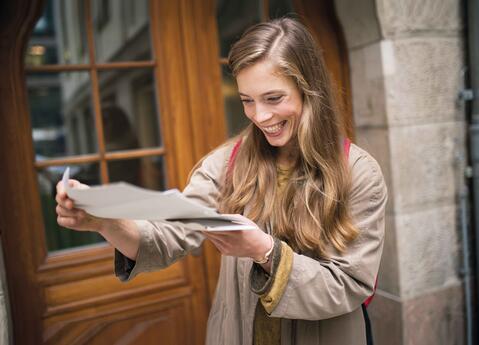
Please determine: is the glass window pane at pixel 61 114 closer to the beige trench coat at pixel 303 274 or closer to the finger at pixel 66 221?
the beige trench coat at pixel 303 274

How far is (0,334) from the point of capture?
5.58 feet

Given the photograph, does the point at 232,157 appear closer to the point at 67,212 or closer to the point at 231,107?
the point at 67,212

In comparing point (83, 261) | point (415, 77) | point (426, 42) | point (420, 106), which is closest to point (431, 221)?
point (420, 106)

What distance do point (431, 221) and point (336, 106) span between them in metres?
1.38

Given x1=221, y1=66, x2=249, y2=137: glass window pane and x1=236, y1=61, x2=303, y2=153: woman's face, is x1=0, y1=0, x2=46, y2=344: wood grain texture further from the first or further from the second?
x1=236, y1=61, x2=303, y2=153: woman's face

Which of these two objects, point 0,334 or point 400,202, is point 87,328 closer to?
point 0,334

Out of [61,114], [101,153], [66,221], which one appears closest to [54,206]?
[101,153]

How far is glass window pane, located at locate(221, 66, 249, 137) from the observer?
2.59 m

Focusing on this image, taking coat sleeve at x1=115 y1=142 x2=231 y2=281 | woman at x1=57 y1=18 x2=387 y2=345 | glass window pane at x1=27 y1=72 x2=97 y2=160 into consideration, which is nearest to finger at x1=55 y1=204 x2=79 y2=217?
woman at x1=57 y1=18 x2=387 y2=345

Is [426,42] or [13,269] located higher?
[426,42]

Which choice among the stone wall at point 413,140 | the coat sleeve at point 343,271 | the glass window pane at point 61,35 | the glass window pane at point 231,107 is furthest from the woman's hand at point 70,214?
the stone wall at point 413,140

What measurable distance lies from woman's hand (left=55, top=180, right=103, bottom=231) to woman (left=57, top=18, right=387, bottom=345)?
0.22ft

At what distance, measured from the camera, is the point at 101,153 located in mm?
2252

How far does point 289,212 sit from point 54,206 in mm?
1419
